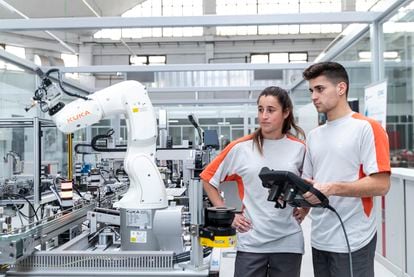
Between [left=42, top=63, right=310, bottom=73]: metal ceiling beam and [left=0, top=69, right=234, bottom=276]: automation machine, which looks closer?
[left=0, top=69, right=234, bottom=276]: automation machine

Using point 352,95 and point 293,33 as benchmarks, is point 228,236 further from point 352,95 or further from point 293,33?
point 293,33

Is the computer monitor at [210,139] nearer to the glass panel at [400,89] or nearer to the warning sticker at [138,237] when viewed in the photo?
the warning sticker at [138,237]

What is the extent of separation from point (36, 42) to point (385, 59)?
26.1 ft

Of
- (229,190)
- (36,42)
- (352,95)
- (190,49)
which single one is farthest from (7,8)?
(190,49)

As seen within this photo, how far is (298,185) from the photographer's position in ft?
4.39

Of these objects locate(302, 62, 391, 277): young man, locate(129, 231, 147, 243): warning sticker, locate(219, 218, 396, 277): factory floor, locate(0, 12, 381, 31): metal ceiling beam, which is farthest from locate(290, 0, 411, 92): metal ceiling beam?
locate(129, 231, 147, 243): warning sticker

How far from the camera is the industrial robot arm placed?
2.20m

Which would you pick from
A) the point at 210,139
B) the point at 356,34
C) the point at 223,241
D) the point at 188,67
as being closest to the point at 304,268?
the point at 210,139

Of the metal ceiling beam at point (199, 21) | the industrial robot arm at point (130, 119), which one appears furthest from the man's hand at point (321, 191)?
the metal ceiling beam at point (199, 21)

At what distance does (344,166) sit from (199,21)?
8.66 feet

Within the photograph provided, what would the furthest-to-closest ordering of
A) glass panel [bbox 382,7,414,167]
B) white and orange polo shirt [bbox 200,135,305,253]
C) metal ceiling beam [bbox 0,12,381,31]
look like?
glass panel [bbox 382,7,414,167] → metal ceiling beam [bbox 0,12,381,31] → white and orange polo shirt [bbox 200,135,305,253]

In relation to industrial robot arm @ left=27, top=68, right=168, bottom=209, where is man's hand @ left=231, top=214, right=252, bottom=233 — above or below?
below

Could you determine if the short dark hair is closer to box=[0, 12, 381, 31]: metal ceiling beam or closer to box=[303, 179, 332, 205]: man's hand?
box=[303, 179, 332, 205]: man's hand

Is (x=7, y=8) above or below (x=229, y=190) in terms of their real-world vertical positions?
above
